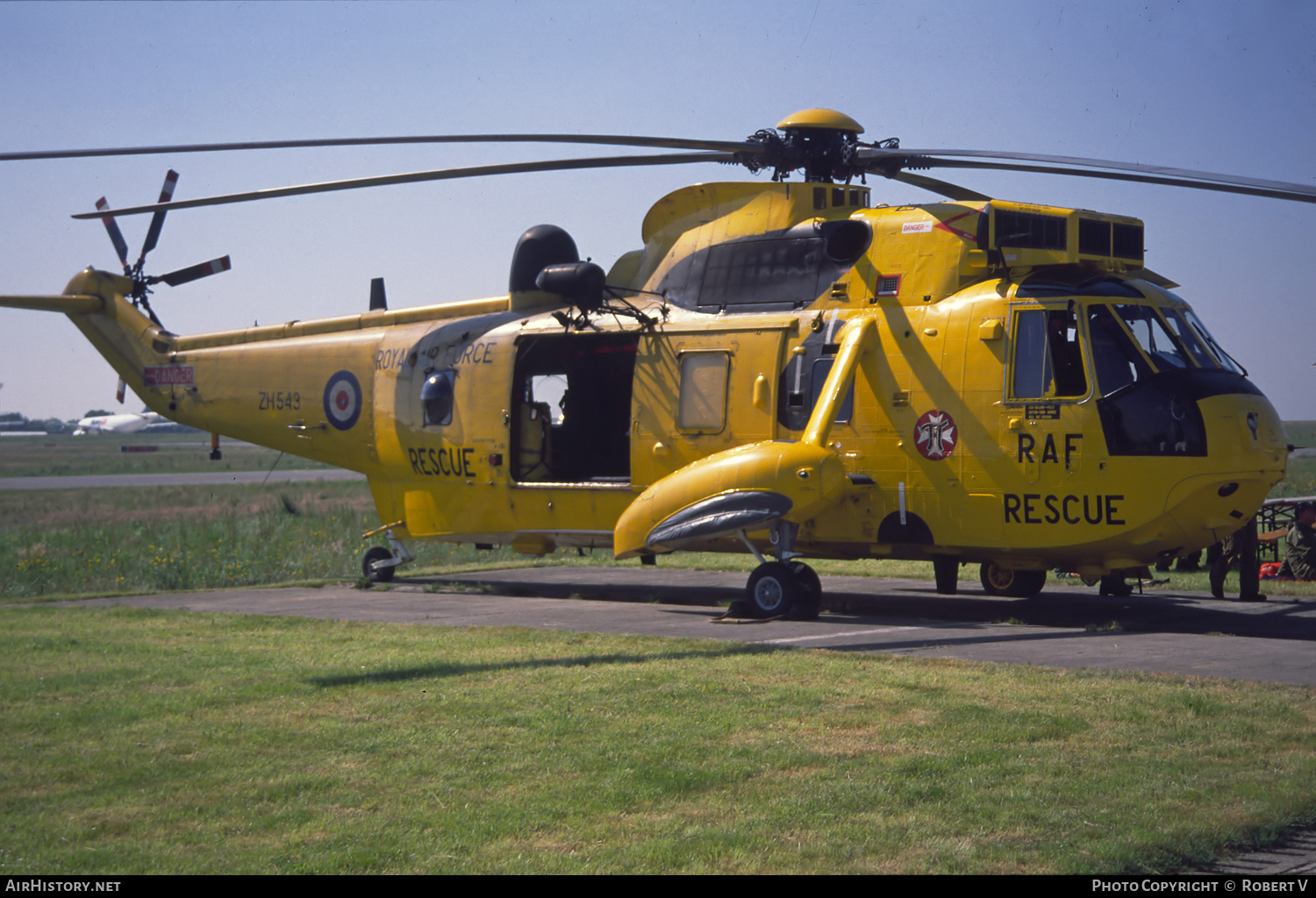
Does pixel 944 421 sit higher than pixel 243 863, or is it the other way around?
pixel 944 421

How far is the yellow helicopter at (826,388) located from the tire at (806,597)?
3 centimetres

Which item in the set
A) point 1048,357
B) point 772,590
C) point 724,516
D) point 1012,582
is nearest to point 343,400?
point 724,516

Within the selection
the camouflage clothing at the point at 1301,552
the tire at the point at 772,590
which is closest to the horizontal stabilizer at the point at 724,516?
the tire at the point at 772,590

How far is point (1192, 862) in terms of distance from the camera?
5.05 m

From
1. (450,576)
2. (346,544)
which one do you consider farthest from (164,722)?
(346,544)

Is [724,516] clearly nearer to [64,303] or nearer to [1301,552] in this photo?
[1301,552]

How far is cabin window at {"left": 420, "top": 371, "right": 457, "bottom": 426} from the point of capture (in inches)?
632

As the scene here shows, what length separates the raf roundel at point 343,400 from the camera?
1736 centimetres

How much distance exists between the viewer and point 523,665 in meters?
9.23

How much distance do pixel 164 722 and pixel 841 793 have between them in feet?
13.6

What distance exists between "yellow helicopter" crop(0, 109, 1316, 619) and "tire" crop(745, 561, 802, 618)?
0.09 ft

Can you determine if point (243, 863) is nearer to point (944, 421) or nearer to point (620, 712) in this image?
point (620, 712)
